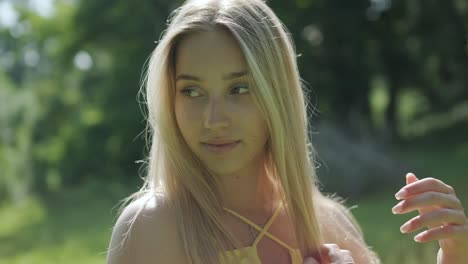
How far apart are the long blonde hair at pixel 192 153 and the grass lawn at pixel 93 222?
4.95 m

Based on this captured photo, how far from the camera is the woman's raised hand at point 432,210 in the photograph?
1889 mm

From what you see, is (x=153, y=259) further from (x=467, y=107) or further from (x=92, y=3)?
(x=467, y=107)

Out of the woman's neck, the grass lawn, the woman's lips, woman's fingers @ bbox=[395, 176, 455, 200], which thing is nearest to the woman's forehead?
the woman's lips

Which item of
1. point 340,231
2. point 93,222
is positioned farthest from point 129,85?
point 340,231

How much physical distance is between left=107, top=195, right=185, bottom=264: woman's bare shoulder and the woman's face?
197 mm

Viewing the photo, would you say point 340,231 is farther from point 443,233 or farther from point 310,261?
point 443,233

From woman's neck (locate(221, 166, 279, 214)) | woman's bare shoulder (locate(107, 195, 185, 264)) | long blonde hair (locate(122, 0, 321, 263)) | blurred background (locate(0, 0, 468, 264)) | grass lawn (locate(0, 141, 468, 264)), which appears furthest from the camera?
blurred background (locate(0, 0, 468, 264))

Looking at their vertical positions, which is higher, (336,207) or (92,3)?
(92,3)

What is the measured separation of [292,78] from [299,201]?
0.35 metres

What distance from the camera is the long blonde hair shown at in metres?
1.94

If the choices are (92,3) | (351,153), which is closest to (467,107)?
(351,153)

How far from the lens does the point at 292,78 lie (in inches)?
81.1

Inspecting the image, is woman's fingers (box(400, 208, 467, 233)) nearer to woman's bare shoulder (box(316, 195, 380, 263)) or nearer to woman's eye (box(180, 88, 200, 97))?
woman's bare shoulder (box(316, 195, 380, 263))

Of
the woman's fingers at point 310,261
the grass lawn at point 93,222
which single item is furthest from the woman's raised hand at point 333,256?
the grass lawn at point 93,222
